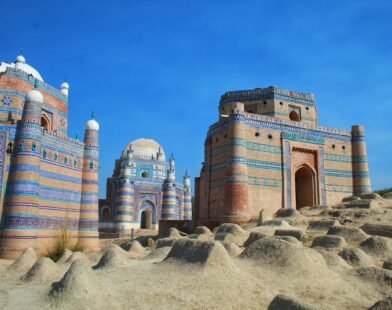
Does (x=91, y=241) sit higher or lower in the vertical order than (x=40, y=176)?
lower

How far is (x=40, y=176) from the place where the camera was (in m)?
19.7

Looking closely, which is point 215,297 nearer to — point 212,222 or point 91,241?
point 212,222

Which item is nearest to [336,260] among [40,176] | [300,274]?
[300,274]

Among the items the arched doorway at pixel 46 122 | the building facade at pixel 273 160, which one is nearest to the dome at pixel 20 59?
the arched doorway at pixel 46 122

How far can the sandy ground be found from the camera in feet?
23.2

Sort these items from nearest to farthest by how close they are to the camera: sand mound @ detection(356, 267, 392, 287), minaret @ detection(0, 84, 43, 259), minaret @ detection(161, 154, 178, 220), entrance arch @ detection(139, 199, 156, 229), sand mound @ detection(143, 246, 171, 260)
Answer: sand mound @ detection(356, 267, 392, 287)
sand mound @ detection(143, 246, 171, 260)
minaret @ detection(0, 84, 43, 259)
minaret @ detection(161, 154, 178, 220)
entrance arch @ detection(139, 199, 156, 229)

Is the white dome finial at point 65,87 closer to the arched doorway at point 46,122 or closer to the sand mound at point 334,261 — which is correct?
the arched doorway at point 46,122

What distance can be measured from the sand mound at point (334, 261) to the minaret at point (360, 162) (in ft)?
52.5

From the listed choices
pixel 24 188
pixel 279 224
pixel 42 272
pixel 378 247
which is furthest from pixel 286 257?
pixel 24 188

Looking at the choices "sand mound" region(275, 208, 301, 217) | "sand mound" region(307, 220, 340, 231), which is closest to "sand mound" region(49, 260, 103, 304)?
"sand mound" region(307, 220, 340, 231)

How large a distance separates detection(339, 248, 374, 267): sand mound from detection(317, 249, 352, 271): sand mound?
0.30m

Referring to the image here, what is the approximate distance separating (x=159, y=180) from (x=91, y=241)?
18.8 metres

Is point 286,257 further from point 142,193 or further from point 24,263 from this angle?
point 142,193

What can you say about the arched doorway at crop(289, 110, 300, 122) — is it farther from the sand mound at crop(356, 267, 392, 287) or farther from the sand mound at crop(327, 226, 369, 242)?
the sand mound at crop(356, 267, 392, 287)
